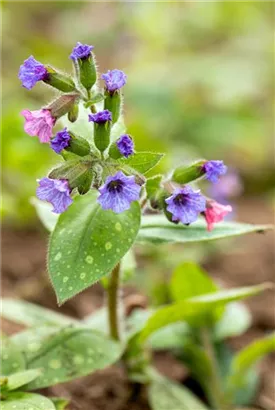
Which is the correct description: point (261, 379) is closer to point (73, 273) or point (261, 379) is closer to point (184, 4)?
point (73, 273)

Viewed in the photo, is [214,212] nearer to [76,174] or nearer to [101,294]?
[76,174]

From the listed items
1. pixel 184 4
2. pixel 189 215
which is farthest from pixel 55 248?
pixel 184 4

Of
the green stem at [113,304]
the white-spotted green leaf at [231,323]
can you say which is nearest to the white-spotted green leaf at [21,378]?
the green stem at [113,304]

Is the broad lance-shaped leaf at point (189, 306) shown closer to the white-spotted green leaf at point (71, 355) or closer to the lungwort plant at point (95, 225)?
the lungwort plant at point (95, 225)

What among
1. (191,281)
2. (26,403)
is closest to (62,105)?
(26,403)

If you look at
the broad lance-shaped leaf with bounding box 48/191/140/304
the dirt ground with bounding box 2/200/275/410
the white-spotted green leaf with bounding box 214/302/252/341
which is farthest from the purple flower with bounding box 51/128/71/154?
the white-spotted green leaf with bounding box 214/302/252/341

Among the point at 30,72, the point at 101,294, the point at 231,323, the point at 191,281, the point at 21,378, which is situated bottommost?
the point at 101,294

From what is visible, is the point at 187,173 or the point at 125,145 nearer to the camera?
the point at 125,145

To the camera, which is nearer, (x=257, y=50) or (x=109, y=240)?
(x=109, y=240)
